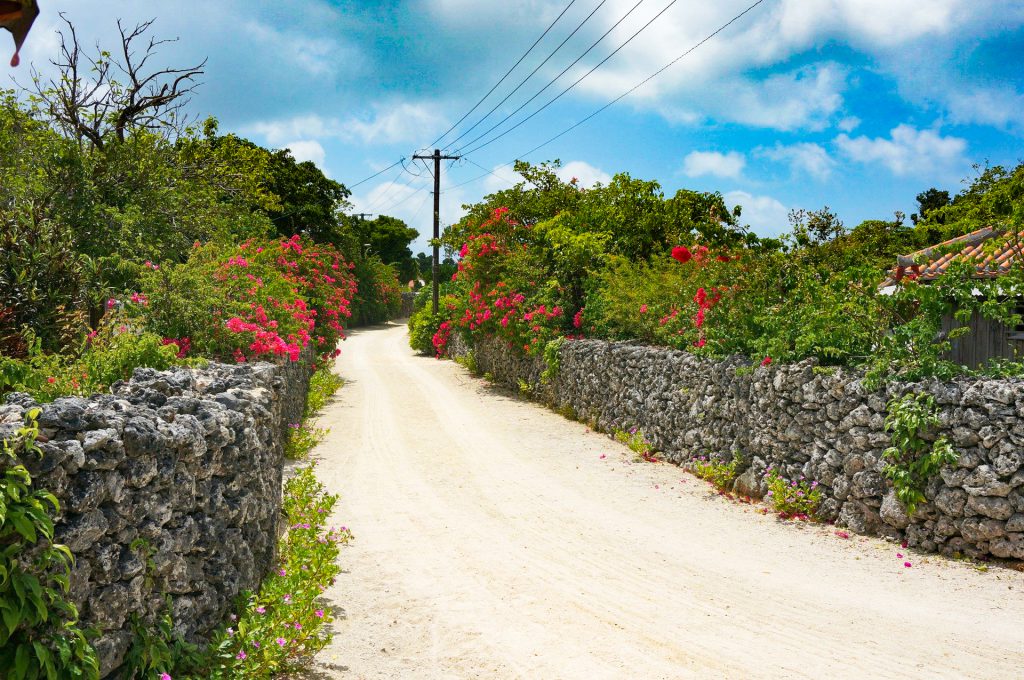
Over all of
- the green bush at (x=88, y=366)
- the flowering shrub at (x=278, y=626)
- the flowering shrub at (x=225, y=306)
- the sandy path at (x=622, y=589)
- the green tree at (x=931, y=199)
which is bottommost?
the sandy path at (x=622, y=589)

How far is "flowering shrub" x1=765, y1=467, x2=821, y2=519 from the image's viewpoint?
864 cm

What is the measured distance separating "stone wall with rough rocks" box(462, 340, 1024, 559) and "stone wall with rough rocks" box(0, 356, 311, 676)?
6.14 m

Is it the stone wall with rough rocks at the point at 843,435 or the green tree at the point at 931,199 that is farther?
the green tree at the point at 931,199

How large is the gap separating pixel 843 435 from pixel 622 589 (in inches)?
136

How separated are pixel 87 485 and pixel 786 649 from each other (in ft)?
15.6

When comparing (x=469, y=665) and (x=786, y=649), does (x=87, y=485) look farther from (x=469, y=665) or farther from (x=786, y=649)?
(x=786, y=649)

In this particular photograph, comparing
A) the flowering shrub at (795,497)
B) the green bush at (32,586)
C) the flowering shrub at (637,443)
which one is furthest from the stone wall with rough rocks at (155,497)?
the flowering shrub at (637,443)

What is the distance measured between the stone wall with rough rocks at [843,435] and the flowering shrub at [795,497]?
11 centimetres

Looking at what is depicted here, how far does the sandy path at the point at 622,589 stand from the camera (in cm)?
524

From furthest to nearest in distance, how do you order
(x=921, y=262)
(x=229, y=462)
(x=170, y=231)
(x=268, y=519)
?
1. (x=170, y=231)
2. (x=921, y=262)
3. (x=268, y=519)
4. (x=229, y=462)

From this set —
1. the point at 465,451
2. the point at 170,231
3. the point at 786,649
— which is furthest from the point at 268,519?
the point at 170,231

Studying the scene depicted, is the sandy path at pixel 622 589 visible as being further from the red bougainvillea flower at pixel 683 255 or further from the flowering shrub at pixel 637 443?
the red bougainvillea flower at pixel 683 255

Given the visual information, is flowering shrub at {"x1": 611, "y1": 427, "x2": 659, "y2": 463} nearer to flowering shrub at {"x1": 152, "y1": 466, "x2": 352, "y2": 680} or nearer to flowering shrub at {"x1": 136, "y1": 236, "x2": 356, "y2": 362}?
flowering shrub at {"x1": 136, "y1": 236, "x2": 356, "y2": 362}

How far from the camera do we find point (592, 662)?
517 centimetres
